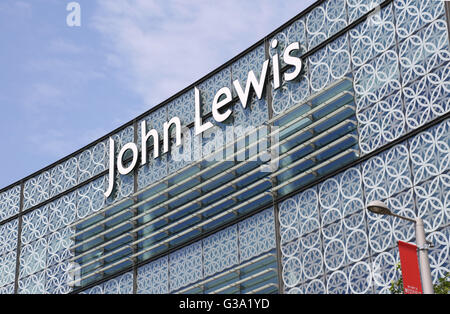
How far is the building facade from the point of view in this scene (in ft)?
110

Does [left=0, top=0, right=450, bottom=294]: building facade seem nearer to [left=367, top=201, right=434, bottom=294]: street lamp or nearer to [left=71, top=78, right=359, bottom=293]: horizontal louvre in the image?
[left=71, top=78, right=359, bottom=293]: horizontal louvre

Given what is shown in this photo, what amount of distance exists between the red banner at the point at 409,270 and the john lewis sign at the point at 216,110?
1930 centimetres

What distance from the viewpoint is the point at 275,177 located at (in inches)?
1537

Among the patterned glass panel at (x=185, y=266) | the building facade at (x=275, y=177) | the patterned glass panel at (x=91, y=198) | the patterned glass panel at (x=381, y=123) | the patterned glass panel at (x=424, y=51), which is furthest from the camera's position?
the patterned glass panel at (x=91, y=198)

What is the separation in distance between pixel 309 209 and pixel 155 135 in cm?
1096

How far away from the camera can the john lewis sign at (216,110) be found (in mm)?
39531

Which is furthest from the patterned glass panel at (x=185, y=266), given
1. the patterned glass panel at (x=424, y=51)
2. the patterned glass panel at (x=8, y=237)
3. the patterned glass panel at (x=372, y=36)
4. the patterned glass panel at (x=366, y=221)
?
the patterned glass panel at (x=424, y=51)

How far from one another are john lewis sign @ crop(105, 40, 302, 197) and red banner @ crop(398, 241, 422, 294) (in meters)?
19.3

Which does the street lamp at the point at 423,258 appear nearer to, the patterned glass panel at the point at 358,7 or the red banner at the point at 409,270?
the red banner at the point at 409,270

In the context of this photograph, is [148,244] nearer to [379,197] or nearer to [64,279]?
[64,279]

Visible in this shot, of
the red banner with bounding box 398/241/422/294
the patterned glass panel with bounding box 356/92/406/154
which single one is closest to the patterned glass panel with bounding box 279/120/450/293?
the patterned glass panel with bounding box 356/92/406/154

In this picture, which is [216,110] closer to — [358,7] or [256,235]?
[256,235]

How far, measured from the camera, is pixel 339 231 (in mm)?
35125
